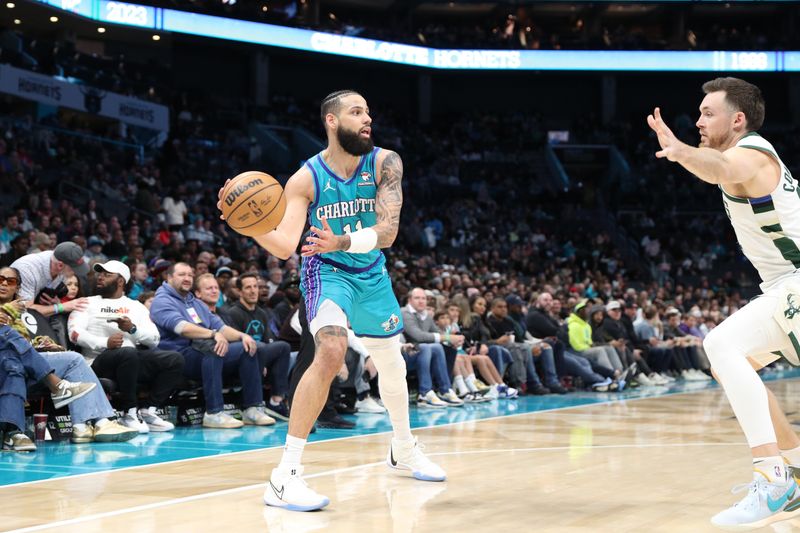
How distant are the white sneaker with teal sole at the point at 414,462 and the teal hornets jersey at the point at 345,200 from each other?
1.07 metres

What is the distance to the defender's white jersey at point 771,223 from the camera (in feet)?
13.7

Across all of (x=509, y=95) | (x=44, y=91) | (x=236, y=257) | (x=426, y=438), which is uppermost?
(x=509, y=95)

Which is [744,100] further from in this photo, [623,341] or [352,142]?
[623,341]

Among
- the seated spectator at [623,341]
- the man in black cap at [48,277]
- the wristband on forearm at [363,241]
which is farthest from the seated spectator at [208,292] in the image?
the seated spectator at [623,341]

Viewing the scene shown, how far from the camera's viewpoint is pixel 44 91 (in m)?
21.1

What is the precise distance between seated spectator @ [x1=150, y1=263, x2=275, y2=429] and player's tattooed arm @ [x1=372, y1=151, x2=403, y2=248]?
131 inches

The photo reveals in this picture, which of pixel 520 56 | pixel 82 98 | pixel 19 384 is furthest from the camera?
pixel 520 56

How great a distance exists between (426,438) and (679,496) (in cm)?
303

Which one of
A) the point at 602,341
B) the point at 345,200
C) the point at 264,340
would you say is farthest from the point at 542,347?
the point at 345,200

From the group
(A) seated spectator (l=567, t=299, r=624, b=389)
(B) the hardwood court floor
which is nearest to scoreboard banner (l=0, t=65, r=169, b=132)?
(A) seated spectator (l=567, t=299, r=624, b=389)

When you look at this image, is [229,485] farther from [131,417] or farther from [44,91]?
[44,91]

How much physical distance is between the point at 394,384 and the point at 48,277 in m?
3.71

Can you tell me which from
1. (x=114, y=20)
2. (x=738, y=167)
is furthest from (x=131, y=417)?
(x=114, y=20)

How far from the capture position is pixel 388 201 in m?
5.17
